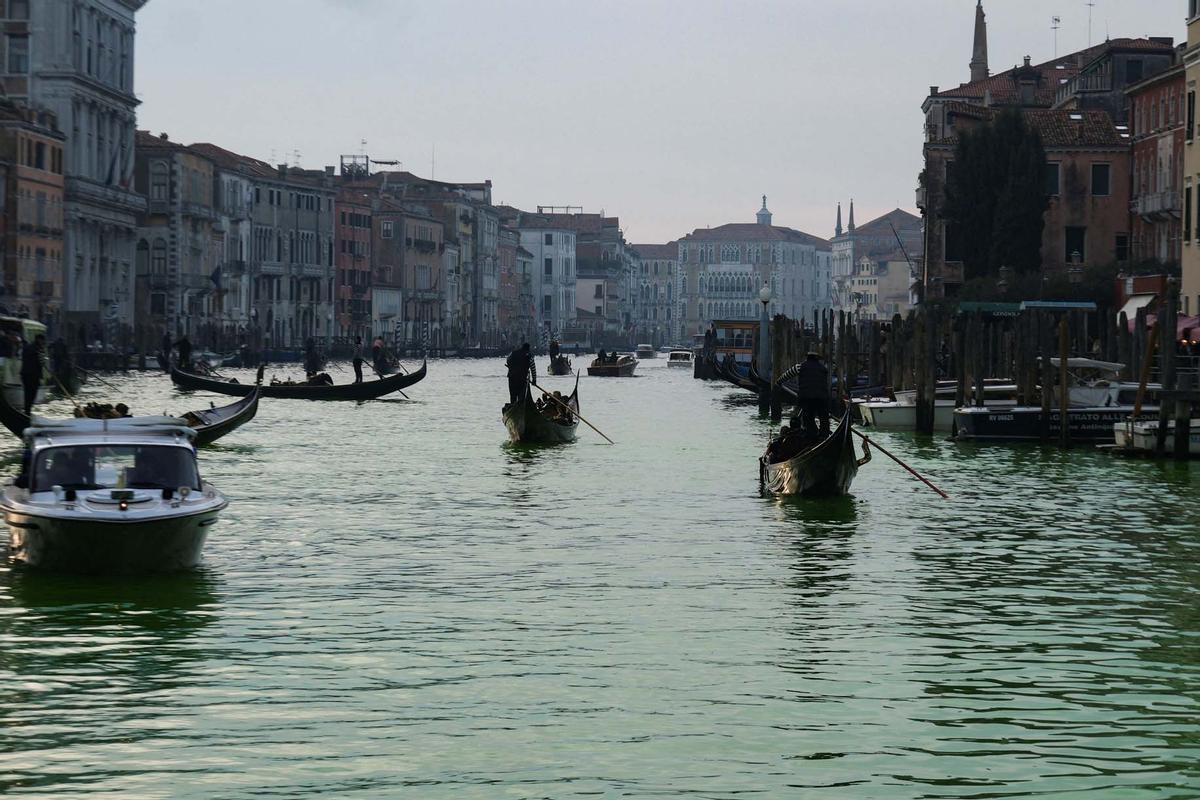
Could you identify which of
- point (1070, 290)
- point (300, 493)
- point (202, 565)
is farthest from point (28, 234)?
point (202, 565)

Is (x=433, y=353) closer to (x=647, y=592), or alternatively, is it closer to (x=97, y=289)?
(x=97, y=289)

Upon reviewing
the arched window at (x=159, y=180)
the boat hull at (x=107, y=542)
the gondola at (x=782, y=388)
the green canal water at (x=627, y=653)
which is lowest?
the green canal water at (x=627, y=653)

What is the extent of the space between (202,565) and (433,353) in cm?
9759

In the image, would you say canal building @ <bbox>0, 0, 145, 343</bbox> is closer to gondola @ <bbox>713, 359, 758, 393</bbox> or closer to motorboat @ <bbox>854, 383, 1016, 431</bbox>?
gondola @ <bbox>713, 359, 758, 393</bbox>

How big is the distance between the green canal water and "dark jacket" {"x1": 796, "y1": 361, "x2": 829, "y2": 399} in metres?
1.15

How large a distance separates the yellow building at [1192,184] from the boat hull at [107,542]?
29985 millimetres

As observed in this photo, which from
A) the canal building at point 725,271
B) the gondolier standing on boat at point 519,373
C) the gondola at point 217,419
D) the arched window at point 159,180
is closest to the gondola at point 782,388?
the gondolier standing on boat at point 519,373

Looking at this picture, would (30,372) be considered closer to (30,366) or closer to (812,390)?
(30,366)

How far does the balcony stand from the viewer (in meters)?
51.3

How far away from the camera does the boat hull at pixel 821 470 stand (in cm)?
2050

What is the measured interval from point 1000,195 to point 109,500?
46468 millimetres

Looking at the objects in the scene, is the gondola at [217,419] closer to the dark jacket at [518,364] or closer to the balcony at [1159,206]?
the dark jacket at [518,364]

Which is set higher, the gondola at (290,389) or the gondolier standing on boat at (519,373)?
the gondolier standing on boat at (519,373)

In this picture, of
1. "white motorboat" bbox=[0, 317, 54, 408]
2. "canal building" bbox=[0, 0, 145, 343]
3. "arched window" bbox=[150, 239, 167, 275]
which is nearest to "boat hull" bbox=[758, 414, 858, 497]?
"white motorboat" bbox=[0, 317, 54, 408]
